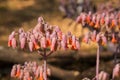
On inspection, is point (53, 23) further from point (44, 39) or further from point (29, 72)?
point (44, 39)

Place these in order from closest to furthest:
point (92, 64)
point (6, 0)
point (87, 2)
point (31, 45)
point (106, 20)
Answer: point (31, 45), point (106, 20), point (92, 64), point (87, 2), point (6, 0)

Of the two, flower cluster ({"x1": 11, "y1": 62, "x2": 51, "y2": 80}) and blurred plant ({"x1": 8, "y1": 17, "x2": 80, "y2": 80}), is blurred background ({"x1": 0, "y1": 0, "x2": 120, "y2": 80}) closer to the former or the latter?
flower cluster ({"x1": 11, "y1": 62, "x2": 51, "y2": 80})

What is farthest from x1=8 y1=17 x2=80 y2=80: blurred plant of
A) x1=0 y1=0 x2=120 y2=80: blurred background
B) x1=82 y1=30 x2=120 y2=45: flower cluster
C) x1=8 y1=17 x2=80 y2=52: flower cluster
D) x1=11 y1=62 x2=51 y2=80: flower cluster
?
x1=0 y1=0 x2=120 y2=80: blurred background

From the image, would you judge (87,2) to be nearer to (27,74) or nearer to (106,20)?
(106,20)

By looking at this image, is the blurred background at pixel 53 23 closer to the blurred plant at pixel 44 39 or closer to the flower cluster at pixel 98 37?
the flower cluster at pixel 98 37

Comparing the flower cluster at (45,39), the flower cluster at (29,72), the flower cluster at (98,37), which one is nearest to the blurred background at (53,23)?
the flower cluster at (98,37)

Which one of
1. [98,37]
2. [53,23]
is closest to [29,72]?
[98,37]

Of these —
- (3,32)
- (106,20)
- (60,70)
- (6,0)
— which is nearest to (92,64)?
(60,70)
